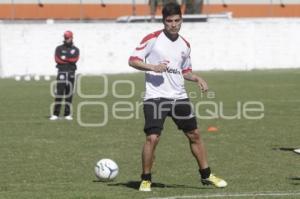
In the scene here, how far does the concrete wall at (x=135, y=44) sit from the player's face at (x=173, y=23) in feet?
106

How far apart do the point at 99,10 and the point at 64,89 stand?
34.1 metres

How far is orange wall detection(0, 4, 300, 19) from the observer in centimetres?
5472

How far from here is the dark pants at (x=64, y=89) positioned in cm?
2302

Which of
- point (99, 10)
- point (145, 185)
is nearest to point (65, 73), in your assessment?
point (145, 185)

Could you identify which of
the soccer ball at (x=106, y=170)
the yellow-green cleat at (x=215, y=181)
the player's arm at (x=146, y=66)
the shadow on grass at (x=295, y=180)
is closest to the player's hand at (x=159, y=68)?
the player's arm at (x=146, y=66)

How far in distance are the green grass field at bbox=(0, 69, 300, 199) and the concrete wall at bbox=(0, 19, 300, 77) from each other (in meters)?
13.4

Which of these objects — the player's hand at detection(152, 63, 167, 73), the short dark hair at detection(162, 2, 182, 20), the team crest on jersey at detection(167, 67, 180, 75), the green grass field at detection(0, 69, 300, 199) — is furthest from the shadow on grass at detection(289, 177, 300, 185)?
the short dark hair at detection(162, 2, 182, 20)

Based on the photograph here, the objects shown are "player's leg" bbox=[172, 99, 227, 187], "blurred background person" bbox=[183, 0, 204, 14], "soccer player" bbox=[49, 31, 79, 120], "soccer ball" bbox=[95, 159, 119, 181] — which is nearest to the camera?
"player's leg" bbox=[172, 99, 227, 187]

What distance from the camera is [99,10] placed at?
57.0m

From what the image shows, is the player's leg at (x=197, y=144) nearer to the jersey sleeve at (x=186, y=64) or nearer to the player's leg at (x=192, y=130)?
the player's leg at (x=192, y=130)

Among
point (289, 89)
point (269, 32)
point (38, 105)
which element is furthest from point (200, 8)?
point (38, 105)

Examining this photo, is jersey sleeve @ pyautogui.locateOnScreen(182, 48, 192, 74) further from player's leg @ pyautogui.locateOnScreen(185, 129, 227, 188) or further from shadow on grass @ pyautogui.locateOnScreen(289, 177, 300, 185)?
shadow on grass @ pyautogui.locateOnScreen(289, 177, 300, 185)

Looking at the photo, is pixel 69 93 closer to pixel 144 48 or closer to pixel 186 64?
pixel 186 64

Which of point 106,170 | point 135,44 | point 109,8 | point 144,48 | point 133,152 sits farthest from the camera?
point 109,8
